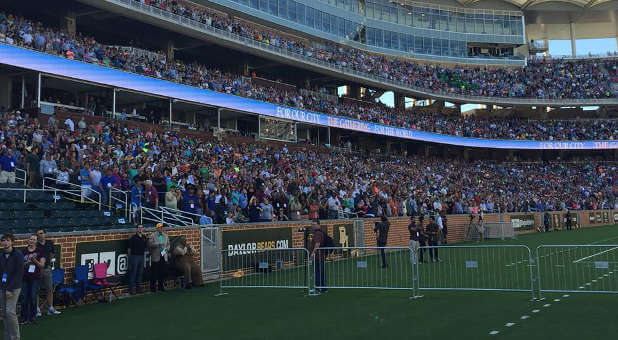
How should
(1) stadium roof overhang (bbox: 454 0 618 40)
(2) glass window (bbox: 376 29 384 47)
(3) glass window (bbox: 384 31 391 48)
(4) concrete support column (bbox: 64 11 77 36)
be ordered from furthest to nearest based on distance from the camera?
(1) stadium roof overhang (bbox: 454 0 618 40) → (3) glass window (bbox: 384 31 391 48) → (2) glass window (bbox: 376 29 384 47) → (4) concrete support column (bbox: 64 11 77 36)

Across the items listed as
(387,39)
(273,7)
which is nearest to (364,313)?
(273,7)

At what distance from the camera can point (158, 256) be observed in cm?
1404

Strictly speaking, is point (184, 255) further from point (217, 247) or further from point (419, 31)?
point (419, 31)

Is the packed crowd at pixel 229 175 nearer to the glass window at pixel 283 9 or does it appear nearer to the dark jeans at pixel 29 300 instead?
the dark jeans at pixel 29 300

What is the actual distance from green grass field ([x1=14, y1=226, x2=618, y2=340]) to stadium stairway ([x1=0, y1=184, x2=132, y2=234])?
7.32ft

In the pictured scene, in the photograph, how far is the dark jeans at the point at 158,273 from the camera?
14203 mm

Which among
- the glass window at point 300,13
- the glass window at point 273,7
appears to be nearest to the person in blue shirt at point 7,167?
the glass window at point 273,7

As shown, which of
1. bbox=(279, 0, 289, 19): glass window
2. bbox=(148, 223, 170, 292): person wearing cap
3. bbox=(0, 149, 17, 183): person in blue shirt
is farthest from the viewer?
bbox=(279, 0, 289, 19): glass window

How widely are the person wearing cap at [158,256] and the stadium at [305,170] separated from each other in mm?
60

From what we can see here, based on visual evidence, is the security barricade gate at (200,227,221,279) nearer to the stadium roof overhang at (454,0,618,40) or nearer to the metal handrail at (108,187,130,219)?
the metal handrail at (108,187,130,219)

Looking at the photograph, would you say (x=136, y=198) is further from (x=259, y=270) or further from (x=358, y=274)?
(x=358, y=274)

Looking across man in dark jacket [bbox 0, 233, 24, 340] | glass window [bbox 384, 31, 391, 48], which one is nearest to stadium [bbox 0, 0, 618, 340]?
man in dark jacket [bbox 0, 233, 24, 340]

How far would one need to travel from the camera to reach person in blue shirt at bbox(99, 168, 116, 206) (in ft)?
53.3

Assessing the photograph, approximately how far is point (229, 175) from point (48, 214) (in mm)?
11580
